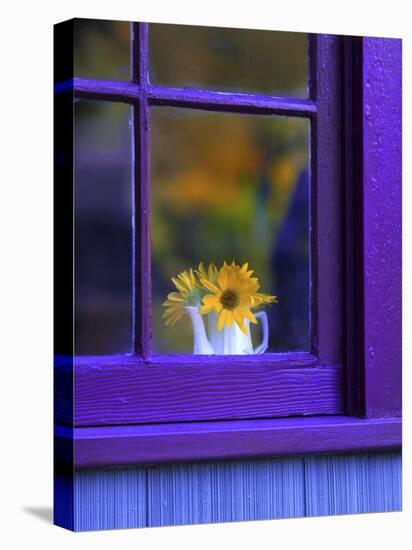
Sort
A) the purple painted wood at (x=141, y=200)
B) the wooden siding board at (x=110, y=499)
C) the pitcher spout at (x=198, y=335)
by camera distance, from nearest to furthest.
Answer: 1. the wooden siding board at (x=110, y=499)
2. the purple painted wood at (x=141, y=200)
3. the pitcher spout at (x=198, y=335)

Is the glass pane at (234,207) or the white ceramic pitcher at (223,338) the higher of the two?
the glass pane at (234,207)

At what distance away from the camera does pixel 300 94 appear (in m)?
5.00

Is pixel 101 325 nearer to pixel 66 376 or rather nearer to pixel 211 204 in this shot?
pixel 66 376

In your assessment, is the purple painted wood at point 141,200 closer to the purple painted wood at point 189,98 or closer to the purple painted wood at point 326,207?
the purple painted wood at point 189,98

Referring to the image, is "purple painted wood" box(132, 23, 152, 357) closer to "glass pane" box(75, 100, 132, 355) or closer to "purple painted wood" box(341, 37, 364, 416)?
"glass pane" box(75, 100, 132, 355)

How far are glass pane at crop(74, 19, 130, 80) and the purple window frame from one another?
26mm

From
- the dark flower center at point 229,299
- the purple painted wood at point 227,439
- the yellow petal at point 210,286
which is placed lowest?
the purple painted wood at point 227,439

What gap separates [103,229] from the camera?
4707 mm

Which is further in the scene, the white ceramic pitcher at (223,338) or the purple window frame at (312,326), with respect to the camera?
the white ceramic pitcher at (223,338)

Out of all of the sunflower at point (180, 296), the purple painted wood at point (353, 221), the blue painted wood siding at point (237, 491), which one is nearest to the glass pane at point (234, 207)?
the sunflower at point (180, 296)

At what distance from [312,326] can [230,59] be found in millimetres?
797

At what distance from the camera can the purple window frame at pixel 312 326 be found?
4707 millimetres

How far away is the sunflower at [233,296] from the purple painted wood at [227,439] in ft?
0.98

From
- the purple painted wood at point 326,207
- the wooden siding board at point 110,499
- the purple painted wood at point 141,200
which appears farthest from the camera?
the purple painted wood at point 326,207
